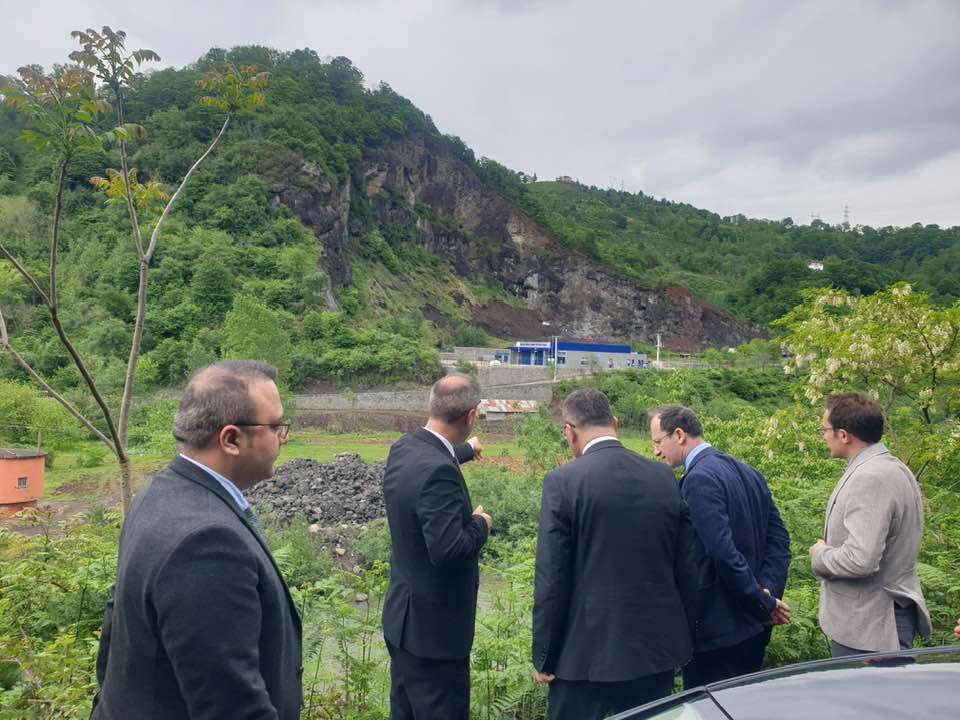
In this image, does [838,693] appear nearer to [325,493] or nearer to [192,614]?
[192,614]

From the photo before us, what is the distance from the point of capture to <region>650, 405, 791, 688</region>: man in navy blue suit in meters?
3.18

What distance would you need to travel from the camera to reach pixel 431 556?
2834mm

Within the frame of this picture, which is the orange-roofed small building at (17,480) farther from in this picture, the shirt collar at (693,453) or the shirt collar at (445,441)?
the shirt collar at (693,453)

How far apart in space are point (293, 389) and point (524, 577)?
38.2m

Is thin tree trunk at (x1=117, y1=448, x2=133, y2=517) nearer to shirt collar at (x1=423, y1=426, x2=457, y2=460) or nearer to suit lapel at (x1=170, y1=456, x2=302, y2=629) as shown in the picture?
shirt collar at (x1=423, y1=426, x2=457, y2=460)

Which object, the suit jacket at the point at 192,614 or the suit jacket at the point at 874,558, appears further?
the suit jacket at the point at 874,558

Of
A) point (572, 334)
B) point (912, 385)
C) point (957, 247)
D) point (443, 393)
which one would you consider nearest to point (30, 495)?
point (443, 393)

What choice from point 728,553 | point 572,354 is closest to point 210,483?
point 728,553

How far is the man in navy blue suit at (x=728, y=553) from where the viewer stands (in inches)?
125

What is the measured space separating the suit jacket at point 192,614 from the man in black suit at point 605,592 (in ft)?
4.42

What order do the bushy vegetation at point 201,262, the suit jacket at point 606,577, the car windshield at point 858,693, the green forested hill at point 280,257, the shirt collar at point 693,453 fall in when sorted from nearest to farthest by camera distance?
the car windshield at point 858,693 → the suit jacket at point 606,577 → the shirt collar at point 693,453 → the bushy vegetation at point 201,262 → the green forested hill at point 280,257

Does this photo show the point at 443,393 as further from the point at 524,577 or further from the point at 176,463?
the point at 524,577

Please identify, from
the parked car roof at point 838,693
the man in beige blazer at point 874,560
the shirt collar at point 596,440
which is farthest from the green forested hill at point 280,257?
the man in beige blazer at point 874,560

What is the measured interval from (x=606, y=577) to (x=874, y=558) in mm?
1228
